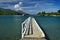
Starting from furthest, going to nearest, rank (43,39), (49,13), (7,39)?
(49,13), (7,39), (43,39)

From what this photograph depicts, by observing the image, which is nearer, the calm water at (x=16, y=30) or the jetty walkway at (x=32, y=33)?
the jetty walkway at (x=32, y=33)

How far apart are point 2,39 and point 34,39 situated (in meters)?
6.48

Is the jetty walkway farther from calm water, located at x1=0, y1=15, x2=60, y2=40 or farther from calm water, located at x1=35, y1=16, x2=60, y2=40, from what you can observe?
calm water, located at x1=35, y1=16, x2=60, y2=40

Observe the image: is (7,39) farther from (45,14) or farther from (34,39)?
(45,14)

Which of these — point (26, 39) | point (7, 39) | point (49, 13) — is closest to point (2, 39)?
point (7, 39)

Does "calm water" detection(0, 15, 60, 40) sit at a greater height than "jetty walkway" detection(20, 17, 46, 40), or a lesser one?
lesser

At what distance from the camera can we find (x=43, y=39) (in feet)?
30.7

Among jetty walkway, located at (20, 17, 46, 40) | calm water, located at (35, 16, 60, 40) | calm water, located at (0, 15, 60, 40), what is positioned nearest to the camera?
jetty walkway, located at (20, 17, 46, 40)

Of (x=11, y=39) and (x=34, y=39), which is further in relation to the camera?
(x=11, y=39)

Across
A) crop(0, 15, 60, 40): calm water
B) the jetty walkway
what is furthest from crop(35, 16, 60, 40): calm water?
the jetty walkway

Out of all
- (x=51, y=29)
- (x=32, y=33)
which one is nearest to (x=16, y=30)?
(x=51, y=29)

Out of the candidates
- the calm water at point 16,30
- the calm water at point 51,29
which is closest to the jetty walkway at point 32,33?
the calm water at point 16,30

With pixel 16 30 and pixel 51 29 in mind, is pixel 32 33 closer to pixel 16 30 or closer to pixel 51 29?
pixel 16 30

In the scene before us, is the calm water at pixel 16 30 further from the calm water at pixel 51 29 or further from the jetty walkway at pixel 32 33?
the jetty walkway at pixel 32 33
